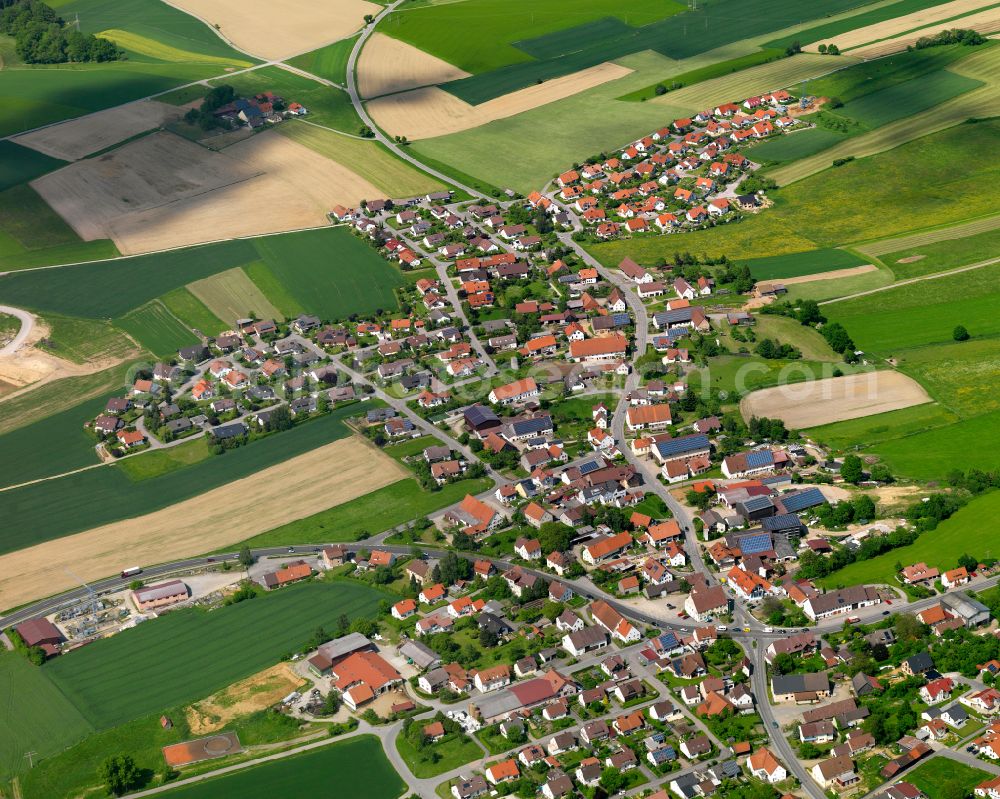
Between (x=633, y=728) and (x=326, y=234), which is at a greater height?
(x=326, y=234)

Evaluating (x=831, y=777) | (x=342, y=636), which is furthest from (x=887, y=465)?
(x=342, y=636)

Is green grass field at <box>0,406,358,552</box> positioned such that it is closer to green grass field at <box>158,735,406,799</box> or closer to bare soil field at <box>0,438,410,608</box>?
bare soil field at <box>0,438,410,608</box>

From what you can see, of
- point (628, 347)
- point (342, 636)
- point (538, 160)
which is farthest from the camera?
point (538, 160)

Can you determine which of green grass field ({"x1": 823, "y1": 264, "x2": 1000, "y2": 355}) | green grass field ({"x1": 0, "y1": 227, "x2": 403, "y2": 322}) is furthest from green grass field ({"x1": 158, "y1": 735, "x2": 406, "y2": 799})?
green grass field ({"x1": 0, "y1": 227, "x2": 403, "y2": 322})

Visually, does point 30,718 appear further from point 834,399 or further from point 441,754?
point 834,399

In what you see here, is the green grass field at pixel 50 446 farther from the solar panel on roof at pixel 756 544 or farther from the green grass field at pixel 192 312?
the solar panel on roof at pixel 756 544

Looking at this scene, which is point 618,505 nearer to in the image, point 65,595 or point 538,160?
point 65,595
